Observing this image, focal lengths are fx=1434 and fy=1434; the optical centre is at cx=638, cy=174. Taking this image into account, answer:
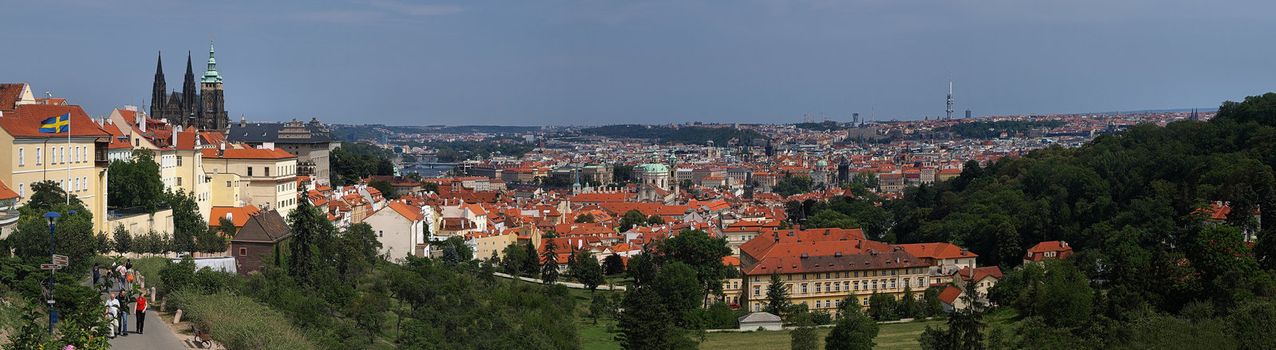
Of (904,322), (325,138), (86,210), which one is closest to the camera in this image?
(86,210)

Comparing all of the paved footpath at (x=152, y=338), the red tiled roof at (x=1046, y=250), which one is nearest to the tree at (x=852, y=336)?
the red tiled roof at (x=1046, y=250)

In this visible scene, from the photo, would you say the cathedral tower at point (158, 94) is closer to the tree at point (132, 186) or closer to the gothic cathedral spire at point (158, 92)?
the gothic cathedral spire at point (158, 92)

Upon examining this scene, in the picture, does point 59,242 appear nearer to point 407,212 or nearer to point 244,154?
point 244,154

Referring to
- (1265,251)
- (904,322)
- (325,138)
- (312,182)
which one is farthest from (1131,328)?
(325,138)

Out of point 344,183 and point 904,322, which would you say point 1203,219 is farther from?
point 344,183

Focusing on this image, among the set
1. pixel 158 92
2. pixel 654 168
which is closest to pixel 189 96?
pixel 158 92

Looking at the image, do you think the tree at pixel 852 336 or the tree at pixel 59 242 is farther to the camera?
the tree at pixel 852 336

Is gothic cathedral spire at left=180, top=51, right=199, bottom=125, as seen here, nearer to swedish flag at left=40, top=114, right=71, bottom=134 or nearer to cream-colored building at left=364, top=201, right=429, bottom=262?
cream-colored building at left=364, top=201, right=429, bottom=262
